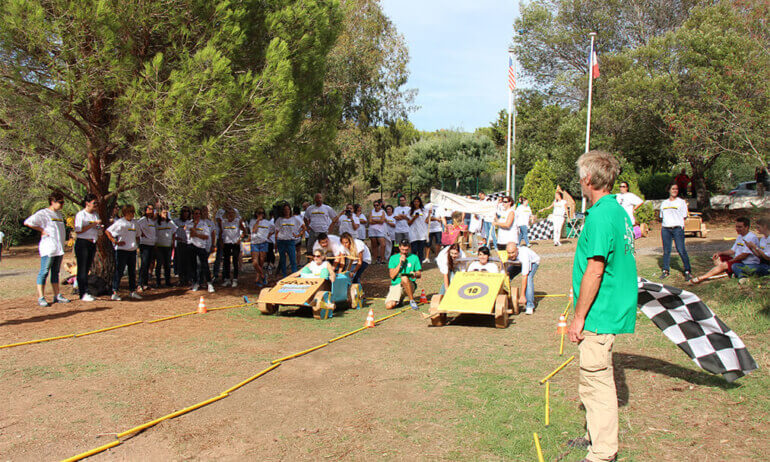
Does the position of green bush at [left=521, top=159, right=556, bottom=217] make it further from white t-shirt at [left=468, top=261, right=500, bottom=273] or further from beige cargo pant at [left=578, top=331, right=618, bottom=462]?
beige cargo pant at [left=578, top=331, right=618, bottom=462]

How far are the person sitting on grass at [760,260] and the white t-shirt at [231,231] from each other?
10.2 metres

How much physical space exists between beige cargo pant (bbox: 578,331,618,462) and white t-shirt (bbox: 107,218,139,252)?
962cm

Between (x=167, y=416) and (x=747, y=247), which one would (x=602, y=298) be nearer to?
(x=167, y=416)

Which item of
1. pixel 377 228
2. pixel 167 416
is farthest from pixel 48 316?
pixel 377 228

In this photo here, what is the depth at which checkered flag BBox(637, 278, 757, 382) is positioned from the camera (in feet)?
17.7

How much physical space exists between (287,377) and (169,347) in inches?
88.6

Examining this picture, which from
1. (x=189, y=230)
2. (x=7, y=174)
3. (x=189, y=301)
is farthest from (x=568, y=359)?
(x=7, y=174)

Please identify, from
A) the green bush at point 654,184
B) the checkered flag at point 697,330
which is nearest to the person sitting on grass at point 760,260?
the checkered flag at point 697,330

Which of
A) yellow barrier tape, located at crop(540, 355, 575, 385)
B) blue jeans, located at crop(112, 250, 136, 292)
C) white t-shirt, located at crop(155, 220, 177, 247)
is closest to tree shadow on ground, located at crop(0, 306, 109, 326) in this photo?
blue jeans, located at crop(112, 250, 136, 292)

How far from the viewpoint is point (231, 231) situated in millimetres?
13070

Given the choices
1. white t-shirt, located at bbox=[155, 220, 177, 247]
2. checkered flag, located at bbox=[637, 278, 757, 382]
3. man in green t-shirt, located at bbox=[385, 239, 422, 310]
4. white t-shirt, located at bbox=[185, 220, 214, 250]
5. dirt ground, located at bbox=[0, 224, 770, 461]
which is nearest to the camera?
dirt ground, located at bbox=[0, 224, 770, 461]

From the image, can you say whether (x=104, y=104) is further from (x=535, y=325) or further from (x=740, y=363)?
(x=740, y=363)

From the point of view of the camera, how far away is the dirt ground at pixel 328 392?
14.3 ft

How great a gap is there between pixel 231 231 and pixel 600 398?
1057 cm
